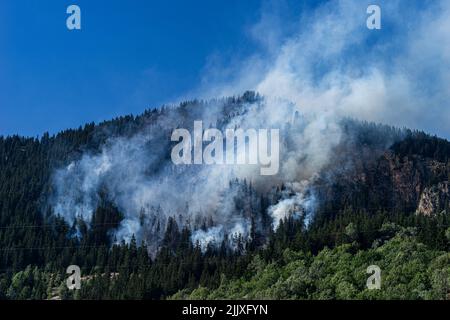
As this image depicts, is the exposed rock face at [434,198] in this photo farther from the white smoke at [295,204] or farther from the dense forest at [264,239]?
the white smoke at [295,204]

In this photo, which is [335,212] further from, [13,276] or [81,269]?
[13,276]

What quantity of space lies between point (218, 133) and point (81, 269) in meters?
64.2

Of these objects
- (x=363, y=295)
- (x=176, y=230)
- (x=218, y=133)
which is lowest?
(x=363, y=295)

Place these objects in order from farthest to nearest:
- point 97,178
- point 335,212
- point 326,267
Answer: point 97,178
point 335,212
point 326,267

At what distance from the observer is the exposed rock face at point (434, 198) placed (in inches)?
6329

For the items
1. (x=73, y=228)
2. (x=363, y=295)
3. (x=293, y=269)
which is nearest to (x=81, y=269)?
(x=73, y=228)

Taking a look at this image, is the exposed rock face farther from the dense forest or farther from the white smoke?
the white smoke

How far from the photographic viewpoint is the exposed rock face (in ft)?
527

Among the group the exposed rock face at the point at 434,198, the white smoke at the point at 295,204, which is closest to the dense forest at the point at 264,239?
the exposed rock face at the point at 434,198

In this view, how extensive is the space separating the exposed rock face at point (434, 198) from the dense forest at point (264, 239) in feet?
1.08

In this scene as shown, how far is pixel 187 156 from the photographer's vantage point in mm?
189000

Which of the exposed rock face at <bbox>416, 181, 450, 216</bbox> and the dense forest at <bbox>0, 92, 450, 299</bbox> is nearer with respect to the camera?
the dense forest at <bbox>0, 92, 450, 299</bbox>

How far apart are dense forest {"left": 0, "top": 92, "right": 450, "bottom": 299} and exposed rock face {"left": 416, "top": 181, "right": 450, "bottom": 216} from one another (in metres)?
0.33

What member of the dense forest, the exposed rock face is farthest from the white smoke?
the exposed rock face
